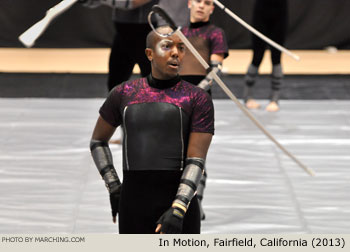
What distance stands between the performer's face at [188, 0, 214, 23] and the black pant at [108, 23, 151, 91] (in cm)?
94

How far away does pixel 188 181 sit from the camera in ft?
10.9

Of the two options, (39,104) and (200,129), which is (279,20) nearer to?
(39,104)

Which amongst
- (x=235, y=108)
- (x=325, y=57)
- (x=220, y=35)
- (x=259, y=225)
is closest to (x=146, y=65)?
(x=220, y=35)

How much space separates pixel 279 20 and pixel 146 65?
186 cm

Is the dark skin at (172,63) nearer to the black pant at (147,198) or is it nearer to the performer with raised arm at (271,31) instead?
the black pant at (147,198)

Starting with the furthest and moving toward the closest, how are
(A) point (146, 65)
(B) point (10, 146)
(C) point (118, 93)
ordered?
1. (B) point (10, 146)
2. (A) point (146, 65)
3. (C) point (118, 93)

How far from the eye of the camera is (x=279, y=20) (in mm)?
7250

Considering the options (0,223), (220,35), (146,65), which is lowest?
(0,223)

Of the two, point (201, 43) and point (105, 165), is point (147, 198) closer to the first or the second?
point (105, 165)

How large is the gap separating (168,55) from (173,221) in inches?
26.8

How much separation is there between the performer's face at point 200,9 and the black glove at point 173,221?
1.88 m

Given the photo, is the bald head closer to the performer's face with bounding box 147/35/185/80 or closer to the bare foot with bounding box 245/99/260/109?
the performer's face with bounding box 147/35/185/80

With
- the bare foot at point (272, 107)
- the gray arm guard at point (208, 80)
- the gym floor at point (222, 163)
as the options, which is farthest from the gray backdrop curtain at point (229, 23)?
the gray arm guard at point (208, 80)

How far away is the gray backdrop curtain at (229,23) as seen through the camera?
10539 mm
